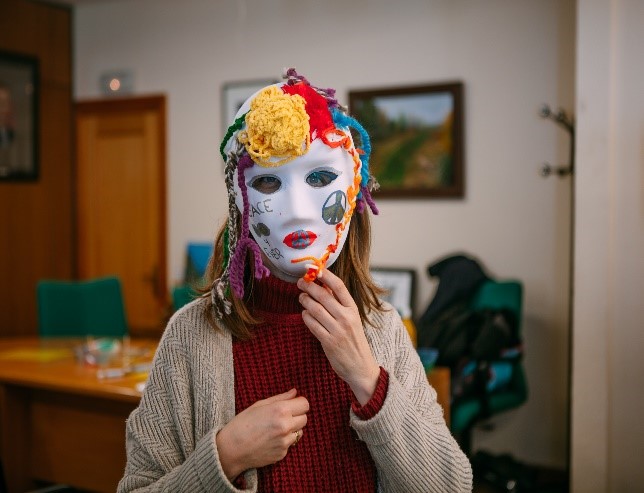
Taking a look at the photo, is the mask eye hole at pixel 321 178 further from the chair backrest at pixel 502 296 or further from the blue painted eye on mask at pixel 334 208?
the chair backrest at pixel 502 296

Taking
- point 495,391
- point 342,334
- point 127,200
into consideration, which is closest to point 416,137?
point 495,391

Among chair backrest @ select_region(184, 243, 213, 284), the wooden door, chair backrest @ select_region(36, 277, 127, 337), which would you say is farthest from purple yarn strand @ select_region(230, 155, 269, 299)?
the wooden door

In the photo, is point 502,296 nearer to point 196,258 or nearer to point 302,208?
point 196,258

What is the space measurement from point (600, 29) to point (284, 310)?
2.51 m

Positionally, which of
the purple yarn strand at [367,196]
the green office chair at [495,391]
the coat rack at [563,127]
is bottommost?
the green office chair at [495,391]

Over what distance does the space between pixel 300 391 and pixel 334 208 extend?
0.30 m

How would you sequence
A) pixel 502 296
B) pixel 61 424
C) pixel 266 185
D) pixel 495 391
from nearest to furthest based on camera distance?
pixel 266 185, pixel 61 424, pixel 495 391, pixel 502 296

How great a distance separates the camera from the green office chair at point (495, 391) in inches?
132

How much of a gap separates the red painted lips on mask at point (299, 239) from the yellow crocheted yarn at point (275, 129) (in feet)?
0.37

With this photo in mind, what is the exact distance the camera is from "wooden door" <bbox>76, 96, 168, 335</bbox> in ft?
16.9

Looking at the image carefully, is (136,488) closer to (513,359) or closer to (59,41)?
(513,359)

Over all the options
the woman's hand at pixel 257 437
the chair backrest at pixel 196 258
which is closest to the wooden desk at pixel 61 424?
the woman's hand at pixel 257 437

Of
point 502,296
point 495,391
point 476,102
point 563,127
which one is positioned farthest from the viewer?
point 476,102

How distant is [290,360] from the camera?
1.23m
